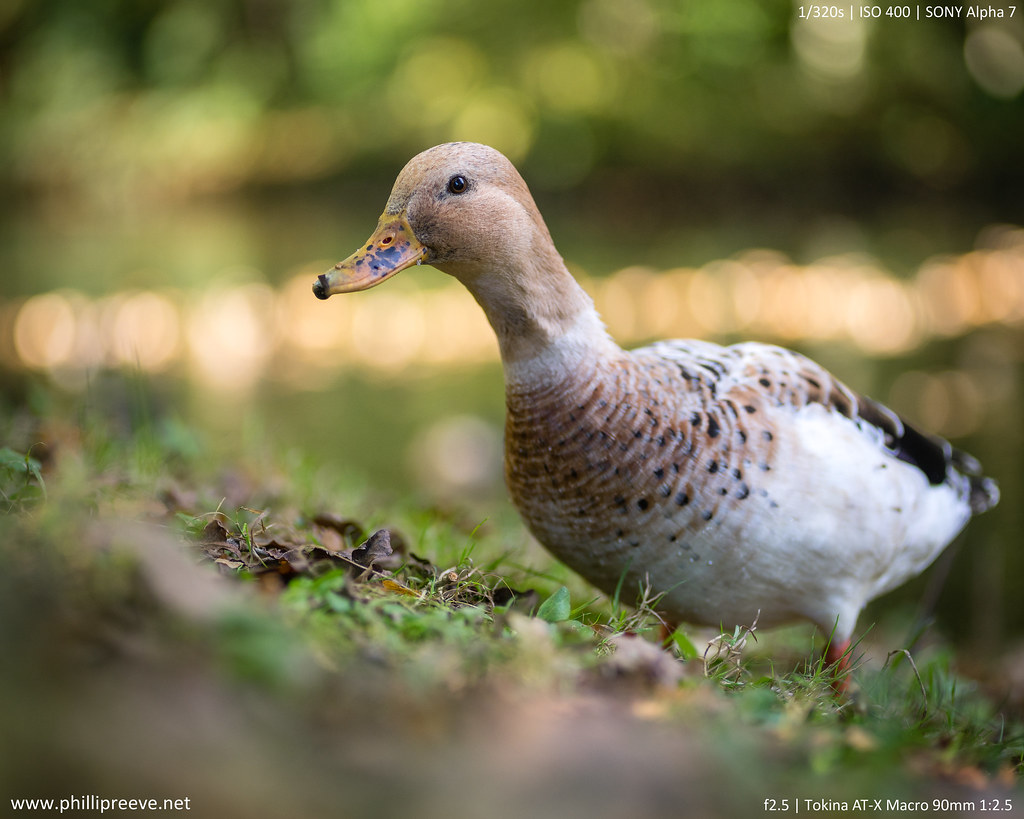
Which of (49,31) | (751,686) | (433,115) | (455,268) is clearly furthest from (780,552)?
(49,31)

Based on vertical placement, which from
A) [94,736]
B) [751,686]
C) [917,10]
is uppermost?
[917,10]

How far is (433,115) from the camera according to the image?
2322 centimetres

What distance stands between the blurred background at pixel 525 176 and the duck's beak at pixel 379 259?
159 inches

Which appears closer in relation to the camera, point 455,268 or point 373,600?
point 373,600

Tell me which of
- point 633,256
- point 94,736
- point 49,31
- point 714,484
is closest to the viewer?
point 94,736

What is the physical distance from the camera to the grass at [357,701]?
1423 mm

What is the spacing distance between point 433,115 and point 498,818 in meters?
23.0

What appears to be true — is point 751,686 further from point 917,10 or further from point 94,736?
point 917,10

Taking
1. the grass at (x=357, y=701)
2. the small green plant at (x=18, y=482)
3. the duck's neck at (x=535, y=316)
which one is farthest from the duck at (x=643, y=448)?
the small green plant at (x=18, y=482)

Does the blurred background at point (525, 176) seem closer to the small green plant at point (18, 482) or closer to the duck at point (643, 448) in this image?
the duck at point (643, 448)

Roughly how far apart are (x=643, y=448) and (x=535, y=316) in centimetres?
49

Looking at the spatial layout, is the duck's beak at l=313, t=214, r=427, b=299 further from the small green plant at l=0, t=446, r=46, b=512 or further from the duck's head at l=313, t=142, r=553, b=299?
the small green plant at l=0, t=446, r=46, b=512

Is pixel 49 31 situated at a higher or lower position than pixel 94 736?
higher

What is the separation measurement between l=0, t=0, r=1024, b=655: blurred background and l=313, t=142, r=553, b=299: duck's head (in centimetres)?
406
